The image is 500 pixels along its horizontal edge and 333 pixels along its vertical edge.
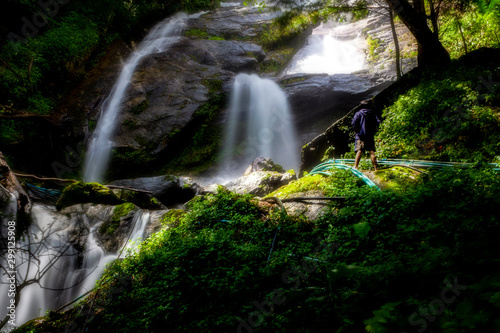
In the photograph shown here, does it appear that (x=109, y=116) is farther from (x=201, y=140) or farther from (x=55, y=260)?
(x=55, y=260)

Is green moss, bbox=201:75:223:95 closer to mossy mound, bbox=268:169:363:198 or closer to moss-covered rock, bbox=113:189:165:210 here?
moss-covered rock, bbox=113:189:165:210

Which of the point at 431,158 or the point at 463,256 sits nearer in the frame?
the point at 463,256

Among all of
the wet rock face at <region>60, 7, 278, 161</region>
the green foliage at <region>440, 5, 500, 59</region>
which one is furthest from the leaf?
the wet rock face at <region>60, 7, 278, 161</region>

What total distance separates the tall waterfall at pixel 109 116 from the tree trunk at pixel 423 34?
13819mm

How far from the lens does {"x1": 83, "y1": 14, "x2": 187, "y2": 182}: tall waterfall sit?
12.6m

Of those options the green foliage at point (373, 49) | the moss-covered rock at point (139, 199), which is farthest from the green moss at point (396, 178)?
the green foliage at point (373, 49)

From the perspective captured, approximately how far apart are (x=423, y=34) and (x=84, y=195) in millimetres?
11638

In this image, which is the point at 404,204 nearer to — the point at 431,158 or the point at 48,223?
the point at 431,158

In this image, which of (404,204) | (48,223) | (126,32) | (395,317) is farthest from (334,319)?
(126,32)

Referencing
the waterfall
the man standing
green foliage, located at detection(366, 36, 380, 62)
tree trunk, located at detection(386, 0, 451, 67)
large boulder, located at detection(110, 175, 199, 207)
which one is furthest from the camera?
green foliage, located at detection(366, 36, 380, 62)

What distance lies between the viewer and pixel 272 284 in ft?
9.20

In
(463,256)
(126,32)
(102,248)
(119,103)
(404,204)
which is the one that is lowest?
(102,248)

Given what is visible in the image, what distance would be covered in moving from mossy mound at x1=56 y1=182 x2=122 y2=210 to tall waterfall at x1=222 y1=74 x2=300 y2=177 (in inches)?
315

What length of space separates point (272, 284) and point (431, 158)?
4.53 m
